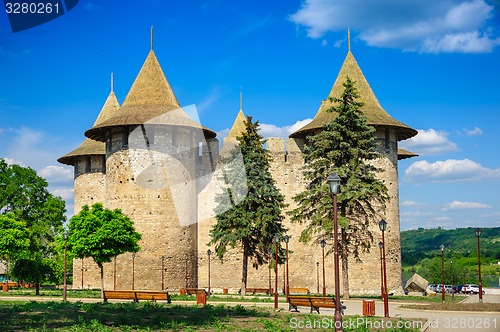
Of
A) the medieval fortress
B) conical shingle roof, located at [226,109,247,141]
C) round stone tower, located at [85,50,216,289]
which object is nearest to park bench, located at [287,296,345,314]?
the medieval fortress

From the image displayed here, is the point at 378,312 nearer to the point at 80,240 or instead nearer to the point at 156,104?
the point at 80,240

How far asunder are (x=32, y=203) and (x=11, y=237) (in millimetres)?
14774

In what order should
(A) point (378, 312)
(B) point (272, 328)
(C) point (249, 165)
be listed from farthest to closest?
Result: (C) point (249, 165) → (A) point (378, 312) → (B) point (272, 328)

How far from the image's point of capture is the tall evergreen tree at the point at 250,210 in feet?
109

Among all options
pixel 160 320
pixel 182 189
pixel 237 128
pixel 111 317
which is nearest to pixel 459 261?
pixel 237 128

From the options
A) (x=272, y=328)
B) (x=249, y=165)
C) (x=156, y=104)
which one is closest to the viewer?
(x=272, y=328)

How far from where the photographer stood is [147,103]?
3666 cm

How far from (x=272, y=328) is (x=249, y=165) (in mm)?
18838

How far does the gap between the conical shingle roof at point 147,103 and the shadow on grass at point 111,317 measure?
14.3 meters

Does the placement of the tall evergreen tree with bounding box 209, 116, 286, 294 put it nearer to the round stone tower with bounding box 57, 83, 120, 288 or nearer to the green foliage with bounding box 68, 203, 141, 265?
the green foliage with bounding box 68, 203, 141, 265

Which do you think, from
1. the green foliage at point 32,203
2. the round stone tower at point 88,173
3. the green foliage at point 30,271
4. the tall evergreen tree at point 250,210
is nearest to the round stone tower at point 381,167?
the tall evergreen tree at point 250,210

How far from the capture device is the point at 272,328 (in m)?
15.4

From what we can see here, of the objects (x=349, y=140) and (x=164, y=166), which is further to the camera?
(x=164, y=166)

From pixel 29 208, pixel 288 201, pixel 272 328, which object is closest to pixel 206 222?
pixel 288 201
